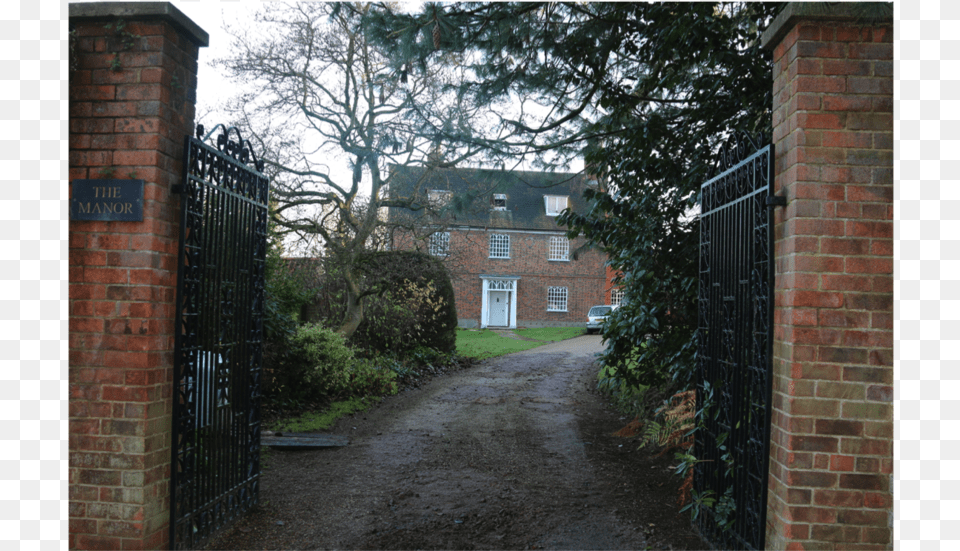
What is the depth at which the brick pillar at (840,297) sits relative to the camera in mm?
2996

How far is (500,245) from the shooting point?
32.3 metres

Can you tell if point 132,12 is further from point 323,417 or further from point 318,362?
point 318,362

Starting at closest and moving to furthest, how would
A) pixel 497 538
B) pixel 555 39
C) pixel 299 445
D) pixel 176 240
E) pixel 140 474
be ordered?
1. pixel 140 474
2. pixel 176 240
3. pixel 497 538
4. pixel 555 39
5. pixel 299 445

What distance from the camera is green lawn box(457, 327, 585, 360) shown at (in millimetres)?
18855

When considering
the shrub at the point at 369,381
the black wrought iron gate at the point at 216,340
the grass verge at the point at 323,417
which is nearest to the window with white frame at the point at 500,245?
the shrub at the point at 369,381

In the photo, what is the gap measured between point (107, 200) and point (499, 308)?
29.1 m

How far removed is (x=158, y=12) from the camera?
337cm

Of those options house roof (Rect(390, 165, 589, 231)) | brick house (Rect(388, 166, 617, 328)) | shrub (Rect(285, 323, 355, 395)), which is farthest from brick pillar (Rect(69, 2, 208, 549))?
brick house (Rect(388, 166, 617, 328))

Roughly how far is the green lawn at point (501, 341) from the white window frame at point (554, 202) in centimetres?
667

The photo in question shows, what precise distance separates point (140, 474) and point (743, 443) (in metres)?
3.47

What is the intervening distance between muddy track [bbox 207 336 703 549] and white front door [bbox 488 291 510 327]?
22.6m

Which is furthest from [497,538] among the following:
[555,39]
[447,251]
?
[447,251]

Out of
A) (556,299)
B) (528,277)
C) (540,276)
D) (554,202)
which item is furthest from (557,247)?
(556,299)

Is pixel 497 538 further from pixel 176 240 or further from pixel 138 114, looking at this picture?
pixel 138 114
